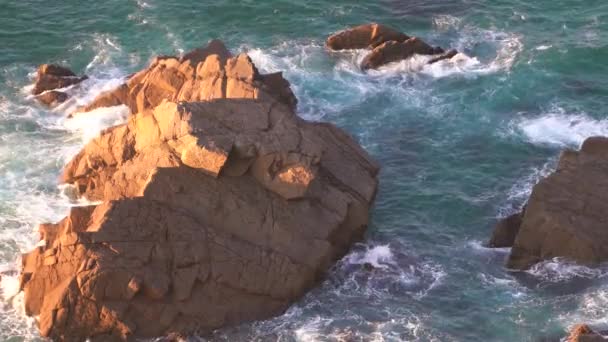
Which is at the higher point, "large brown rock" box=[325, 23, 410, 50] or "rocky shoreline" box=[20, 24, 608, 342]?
"large brown rock" box=[325, 23, 410, 50]

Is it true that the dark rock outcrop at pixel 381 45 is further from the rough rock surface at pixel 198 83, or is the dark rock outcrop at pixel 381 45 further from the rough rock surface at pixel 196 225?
the rough rock surface at pixel 196 225

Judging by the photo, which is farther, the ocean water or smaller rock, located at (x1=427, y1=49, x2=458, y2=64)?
smaller rock, located at (x1=427, y1=49, x2=458, y2=64)

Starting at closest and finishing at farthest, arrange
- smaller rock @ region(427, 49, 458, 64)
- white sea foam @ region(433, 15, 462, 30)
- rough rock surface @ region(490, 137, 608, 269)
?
1. rough rock surface @ region(490, 137, 608, 269)
2. smaller rock @ region(427, 49, 458, 64)
3. white sea foam @ region(433, 15, 462, 30)

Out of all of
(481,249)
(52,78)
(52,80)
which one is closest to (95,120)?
(52,80)

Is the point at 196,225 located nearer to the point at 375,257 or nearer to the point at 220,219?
the point at 220,219

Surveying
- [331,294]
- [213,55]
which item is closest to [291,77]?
[213,55]

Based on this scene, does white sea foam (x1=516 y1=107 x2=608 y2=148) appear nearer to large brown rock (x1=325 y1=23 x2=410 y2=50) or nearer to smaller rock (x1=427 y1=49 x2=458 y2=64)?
smaller rock (x1=427 y1=49 x2=458 y2=64)

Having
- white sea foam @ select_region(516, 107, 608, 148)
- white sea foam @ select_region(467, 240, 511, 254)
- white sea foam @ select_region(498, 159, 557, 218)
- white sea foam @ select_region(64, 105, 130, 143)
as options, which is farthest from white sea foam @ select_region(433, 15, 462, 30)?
white sea foam @ select_region(467, 240, 511, 254)
